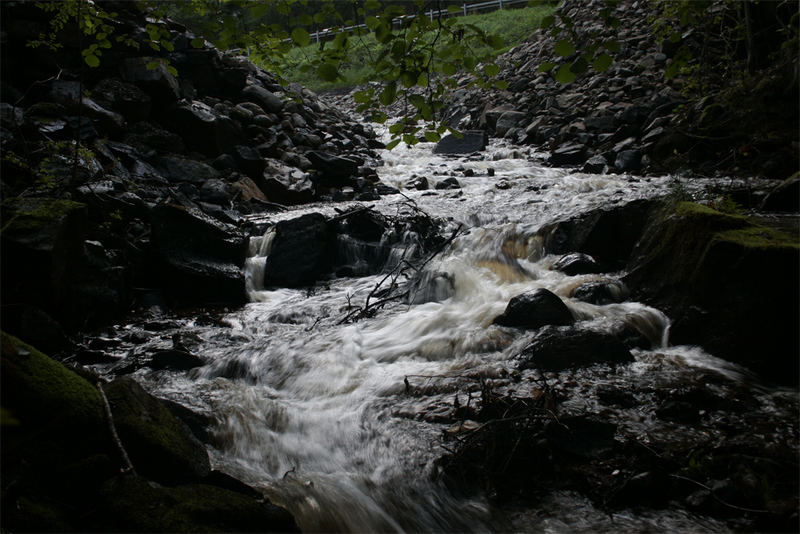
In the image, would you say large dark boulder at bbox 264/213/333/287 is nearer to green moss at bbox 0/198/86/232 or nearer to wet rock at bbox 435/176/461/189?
green moss at bbox 0/198/86/232

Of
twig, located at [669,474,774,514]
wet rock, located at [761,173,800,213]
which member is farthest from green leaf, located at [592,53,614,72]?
wet rock, located at [761,173,800,213]

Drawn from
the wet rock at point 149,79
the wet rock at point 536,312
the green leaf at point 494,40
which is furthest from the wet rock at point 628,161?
the wet rock at point 149,79

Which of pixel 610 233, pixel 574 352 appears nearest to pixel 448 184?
pixel 610 233

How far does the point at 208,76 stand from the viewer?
43.9ft

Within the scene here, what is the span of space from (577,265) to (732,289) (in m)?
2.40

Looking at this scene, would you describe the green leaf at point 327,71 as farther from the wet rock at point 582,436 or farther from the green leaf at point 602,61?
the wet rock at point 582,436

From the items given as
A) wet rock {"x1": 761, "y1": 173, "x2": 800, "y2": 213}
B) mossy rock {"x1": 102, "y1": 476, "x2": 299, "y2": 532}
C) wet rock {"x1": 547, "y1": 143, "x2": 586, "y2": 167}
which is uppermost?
wet rock {"x1": 547, "y1": 143, "x2": 586, "y2": 167}

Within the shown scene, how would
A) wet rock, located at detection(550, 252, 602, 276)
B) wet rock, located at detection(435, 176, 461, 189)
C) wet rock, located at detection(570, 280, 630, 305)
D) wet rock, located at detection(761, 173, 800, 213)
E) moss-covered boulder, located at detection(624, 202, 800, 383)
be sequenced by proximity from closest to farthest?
1. moss-covered boulder, located at detection(624, 202, 800, 383)
2. wet rock, located at detection(570, 280, 630, 305)
3. wet rock, located at detection(761, 173, 800, 213)
4. wet rock, located at detection(550, 252, 602, 276)
5. wet rock, located at detection(435, 176, 461, 189)

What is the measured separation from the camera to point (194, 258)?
6.95 metres

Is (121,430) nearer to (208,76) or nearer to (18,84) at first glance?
(18,84)

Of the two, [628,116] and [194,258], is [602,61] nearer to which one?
[194,258]

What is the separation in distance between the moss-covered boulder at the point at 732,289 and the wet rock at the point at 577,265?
1116 mm

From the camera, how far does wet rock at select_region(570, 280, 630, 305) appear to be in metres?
5.69

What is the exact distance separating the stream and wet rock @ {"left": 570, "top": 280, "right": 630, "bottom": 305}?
0.15 meters
